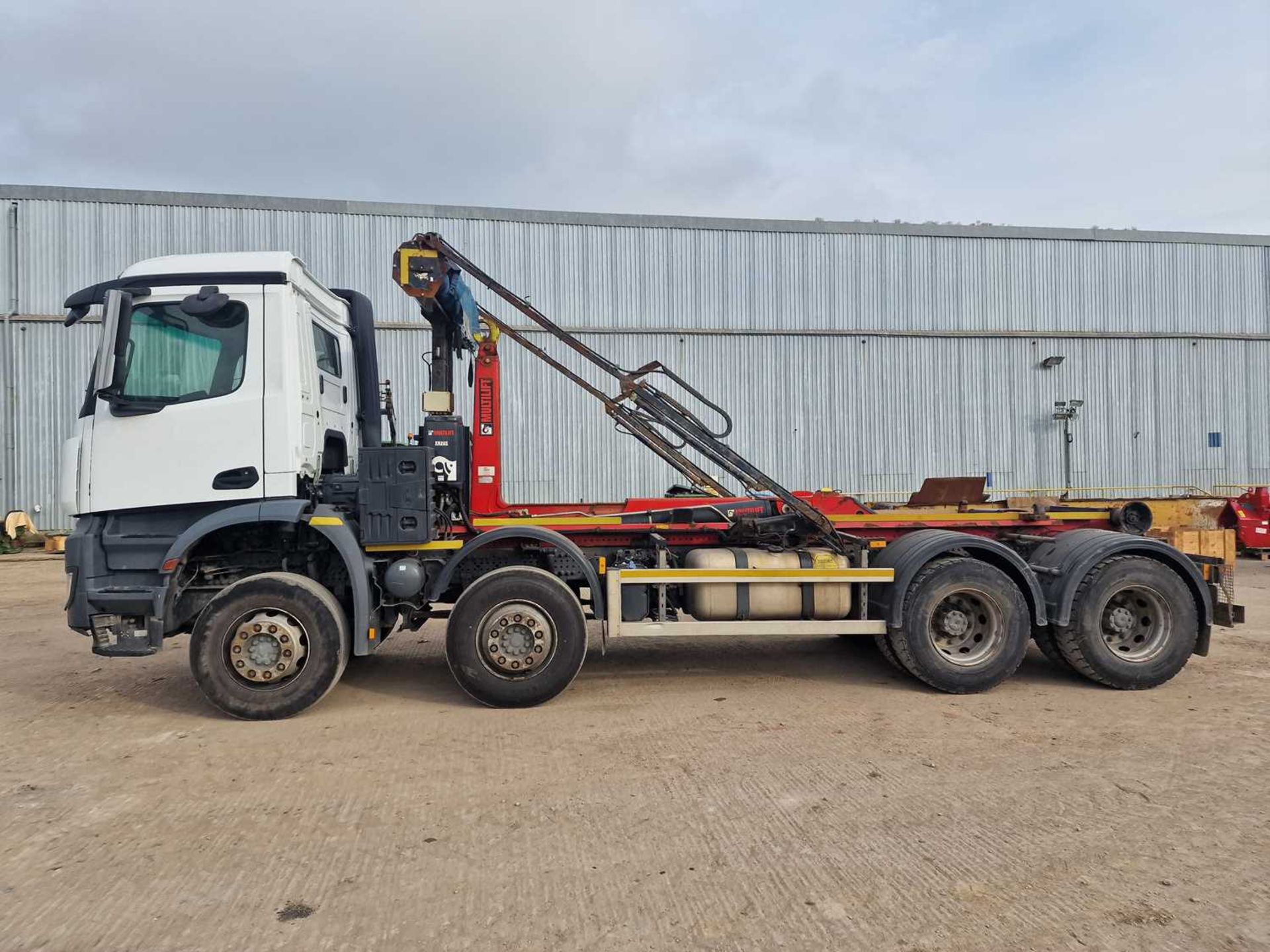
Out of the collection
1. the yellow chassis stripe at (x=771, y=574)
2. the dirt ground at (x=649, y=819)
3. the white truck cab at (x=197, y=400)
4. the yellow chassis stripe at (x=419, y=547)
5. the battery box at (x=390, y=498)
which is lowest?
the dirt ground at (x=649, y=819)

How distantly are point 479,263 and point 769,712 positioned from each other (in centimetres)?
1691

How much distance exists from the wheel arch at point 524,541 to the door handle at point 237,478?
145 centimetres

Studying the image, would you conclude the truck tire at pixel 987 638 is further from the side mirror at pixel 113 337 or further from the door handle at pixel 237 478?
the side mirror at pixel 113 337

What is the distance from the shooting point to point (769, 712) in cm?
549

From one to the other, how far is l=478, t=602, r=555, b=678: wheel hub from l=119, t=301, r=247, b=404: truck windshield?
2423 millimetres

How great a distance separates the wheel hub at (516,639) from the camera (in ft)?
18.2

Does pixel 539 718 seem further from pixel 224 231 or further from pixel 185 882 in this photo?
pixel 224 231

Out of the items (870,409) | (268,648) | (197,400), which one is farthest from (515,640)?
(870,409)

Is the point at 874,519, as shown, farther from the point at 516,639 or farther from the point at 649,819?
the point at 649,819

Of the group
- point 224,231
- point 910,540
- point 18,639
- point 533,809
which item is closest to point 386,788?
point 533,809

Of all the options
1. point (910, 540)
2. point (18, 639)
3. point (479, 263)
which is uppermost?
point (479, 263)

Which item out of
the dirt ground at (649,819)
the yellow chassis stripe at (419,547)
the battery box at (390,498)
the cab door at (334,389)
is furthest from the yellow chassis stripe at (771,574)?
the cab door at (334,389)

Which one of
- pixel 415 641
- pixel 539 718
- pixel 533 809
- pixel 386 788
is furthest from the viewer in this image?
pixel 415 641

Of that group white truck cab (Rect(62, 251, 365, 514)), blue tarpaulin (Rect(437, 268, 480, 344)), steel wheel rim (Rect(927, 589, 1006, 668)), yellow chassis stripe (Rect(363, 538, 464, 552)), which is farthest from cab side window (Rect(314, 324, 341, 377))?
steel wheel rim (Rect(927, 589, 1006, 668))
